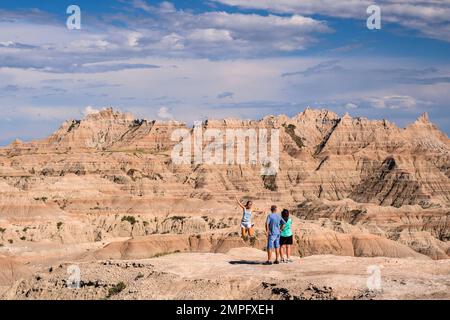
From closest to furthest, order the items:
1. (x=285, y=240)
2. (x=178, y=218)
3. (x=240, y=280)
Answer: (x=240, y=280) → (x=285, y=240) → (x=178, y=218)

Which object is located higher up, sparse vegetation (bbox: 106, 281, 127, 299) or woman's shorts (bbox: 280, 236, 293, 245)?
woman's shorts (bbox: 280, 236, 293, 245)

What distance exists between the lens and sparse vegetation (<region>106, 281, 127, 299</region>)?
27625 mm

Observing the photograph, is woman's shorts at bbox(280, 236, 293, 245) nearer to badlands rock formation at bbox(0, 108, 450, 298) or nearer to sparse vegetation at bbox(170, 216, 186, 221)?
badlands rock formation at bbox(0, 108, 450, 298)

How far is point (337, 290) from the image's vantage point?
24172 millimetres

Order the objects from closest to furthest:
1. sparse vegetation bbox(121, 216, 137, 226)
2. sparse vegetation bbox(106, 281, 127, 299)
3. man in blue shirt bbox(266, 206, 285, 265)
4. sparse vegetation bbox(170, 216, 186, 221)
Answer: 1. sparse vegetation bbox(106, 281, 127, 299)
2. man in blue shirt bbox(266, 206, 285, 265)
3. sparse vegetation bbox(170, 216, 186, 221)
4. sparse vegetation bbox(121, 216, 137, 226)

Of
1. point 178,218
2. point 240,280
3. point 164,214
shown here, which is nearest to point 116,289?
point 240,280

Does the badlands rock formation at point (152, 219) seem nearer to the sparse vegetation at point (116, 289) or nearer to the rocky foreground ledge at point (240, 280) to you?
the rocky foreground ledge at point (240, 280)

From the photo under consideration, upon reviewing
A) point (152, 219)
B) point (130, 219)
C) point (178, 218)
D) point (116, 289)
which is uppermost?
point (116, 289)

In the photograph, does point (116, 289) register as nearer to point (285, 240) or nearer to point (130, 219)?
point (285, 240)

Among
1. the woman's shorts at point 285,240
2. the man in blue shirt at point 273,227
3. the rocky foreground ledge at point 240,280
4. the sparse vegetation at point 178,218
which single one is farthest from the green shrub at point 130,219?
the man in blue shirt at point 273,227

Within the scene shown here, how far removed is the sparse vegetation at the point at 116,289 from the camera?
27.6 meters

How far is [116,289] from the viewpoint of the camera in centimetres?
2780

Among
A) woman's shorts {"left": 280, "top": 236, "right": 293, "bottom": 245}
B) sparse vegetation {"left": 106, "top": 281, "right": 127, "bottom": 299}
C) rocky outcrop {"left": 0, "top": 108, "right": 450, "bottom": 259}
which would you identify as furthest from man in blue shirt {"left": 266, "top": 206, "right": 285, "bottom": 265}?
rocky outcrop {"left": 0, "top": 108, "right": 450, "bottom": 259}
